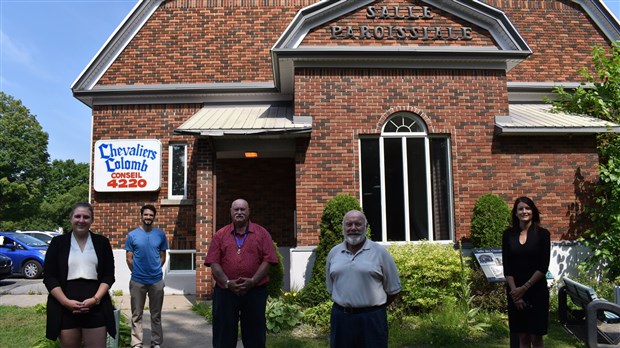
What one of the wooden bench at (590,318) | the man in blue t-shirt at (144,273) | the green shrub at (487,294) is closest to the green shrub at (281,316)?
the man in blue t-shirt at (144,273)

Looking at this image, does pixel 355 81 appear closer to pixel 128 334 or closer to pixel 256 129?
pixel 256 129

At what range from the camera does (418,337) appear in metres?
6.59

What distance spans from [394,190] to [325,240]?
1.92 m

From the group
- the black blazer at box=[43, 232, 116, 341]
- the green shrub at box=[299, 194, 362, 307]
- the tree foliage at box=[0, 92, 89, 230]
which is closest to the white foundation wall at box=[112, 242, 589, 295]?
the green shrub at box=[299, 194, 362, 307]

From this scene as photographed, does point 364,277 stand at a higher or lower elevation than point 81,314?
higher

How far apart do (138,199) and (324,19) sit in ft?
19.9

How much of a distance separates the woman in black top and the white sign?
8601mm

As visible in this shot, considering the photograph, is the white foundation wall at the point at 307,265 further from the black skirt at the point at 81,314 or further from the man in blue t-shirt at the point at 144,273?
the black skirt at the point at 81,314

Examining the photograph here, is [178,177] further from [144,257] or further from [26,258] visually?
[26,258]

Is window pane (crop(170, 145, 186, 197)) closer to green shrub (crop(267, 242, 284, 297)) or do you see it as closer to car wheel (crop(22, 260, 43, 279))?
green shrub (crop(267, 242, 284, 297))

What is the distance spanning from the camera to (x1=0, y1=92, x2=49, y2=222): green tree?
37.5 m

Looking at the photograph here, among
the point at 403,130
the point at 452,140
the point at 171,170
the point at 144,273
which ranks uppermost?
the point at 403,130

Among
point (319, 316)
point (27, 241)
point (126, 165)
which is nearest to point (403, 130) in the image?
point (319, 316)

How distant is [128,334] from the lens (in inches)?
255
